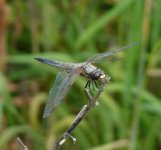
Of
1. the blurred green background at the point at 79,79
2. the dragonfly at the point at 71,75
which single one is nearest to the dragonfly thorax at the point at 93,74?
the dragonfly at the point at 71,75

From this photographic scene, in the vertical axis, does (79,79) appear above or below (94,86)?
above

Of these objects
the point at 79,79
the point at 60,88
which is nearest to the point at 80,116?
the point at 60,88

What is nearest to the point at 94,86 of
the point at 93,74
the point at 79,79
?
the point at 93,74

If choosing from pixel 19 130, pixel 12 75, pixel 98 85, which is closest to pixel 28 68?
pixel 12 75

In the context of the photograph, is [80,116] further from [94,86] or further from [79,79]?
[79,79]

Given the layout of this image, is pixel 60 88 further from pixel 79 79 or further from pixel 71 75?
pixel 79 79

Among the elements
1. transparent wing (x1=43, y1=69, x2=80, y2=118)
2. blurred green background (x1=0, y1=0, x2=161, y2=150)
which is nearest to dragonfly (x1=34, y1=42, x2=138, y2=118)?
transparent wing (x1=43, y1=69, x2=80, y2=118)

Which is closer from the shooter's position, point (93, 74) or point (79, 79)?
point (93, 74)
